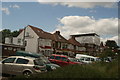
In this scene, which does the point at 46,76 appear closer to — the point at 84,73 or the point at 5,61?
the point at 84,73

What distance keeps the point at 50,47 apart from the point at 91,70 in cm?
5367

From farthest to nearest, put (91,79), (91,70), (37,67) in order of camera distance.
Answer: (37,67)
(91,70)
(91,79)

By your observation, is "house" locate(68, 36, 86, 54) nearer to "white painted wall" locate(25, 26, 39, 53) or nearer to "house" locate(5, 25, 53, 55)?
"house" locate(5, 25, 53, 55)

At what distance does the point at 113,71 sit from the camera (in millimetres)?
6609

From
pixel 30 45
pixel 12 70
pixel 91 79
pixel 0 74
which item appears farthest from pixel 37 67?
pixel 30 45

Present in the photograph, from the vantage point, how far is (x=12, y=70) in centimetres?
1354

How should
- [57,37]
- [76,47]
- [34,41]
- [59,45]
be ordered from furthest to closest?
[76,47] → [57,37] → [59,45] → [34,41]

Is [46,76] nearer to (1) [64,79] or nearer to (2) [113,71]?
(1) [64,79]

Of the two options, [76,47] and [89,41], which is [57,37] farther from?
[89,41]

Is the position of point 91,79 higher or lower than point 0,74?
higher

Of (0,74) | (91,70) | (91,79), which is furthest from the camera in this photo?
(0,74)

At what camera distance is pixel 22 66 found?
13.2m

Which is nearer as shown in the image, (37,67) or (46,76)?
(46,76)

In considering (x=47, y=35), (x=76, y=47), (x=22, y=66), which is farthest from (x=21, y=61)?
(x=76, y=47)
